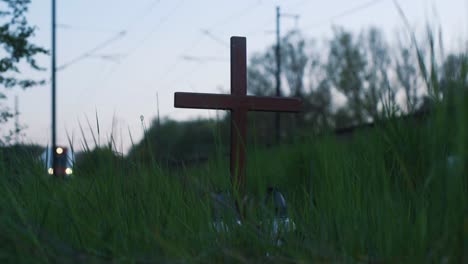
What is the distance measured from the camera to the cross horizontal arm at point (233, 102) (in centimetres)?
459

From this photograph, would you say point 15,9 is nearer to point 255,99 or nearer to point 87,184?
point 255,99

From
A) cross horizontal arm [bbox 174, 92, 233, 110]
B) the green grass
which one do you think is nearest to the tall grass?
the green grass

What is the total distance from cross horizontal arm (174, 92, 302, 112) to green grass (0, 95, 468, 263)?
142 centimetres

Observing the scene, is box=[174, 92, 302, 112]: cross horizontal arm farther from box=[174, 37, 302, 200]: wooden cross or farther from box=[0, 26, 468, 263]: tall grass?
box=[0, 26, 468, 263]: tall grass

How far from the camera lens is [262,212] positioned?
229 centimetres

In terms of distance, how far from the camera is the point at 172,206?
2662mm

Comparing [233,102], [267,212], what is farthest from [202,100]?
[267,212]

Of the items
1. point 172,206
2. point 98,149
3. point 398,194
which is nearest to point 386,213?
point 398,194

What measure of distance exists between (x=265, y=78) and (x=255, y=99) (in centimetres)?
3961

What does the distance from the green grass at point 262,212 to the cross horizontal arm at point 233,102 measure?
142cm

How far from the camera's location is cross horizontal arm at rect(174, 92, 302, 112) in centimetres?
459

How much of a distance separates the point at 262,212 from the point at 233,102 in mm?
2599

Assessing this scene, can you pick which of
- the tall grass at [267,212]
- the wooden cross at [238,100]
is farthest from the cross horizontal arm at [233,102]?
the tall grass at [267,212]

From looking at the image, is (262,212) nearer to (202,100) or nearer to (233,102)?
(202,100)
